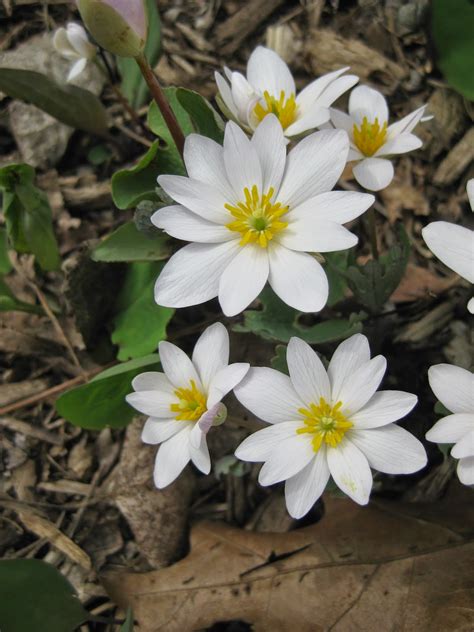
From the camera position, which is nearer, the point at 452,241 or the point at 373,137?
the point at 452,241

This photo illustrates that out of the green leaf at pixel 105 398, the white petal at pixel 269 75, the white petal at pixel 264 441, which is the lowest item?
the green leaf at pixel 105 398

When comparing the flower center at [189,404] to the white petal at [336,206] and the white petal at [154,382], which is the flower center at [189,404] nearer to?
the white petal at [154,382]

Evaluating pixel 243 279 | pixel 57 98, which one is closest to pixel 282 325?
pixel 243 279

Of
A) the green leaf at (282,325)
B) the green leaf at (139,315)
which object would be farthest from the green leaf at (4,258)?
the green leaf at (282,325)

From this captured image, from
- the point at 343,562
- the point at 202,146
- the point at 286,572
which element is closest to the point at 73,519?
the point at 286,572

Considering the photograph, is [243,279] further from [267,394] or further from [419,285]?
[419,285]

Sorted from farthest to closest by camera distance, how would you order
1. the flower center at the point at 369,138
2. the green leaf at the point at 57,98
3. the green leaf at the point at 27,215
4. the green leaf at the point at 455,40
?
the green leaf at the point at 455,40, the green leaf at the point at 57,98, the green leaf at the point at 27,215, the flower center at the point at 369,138
